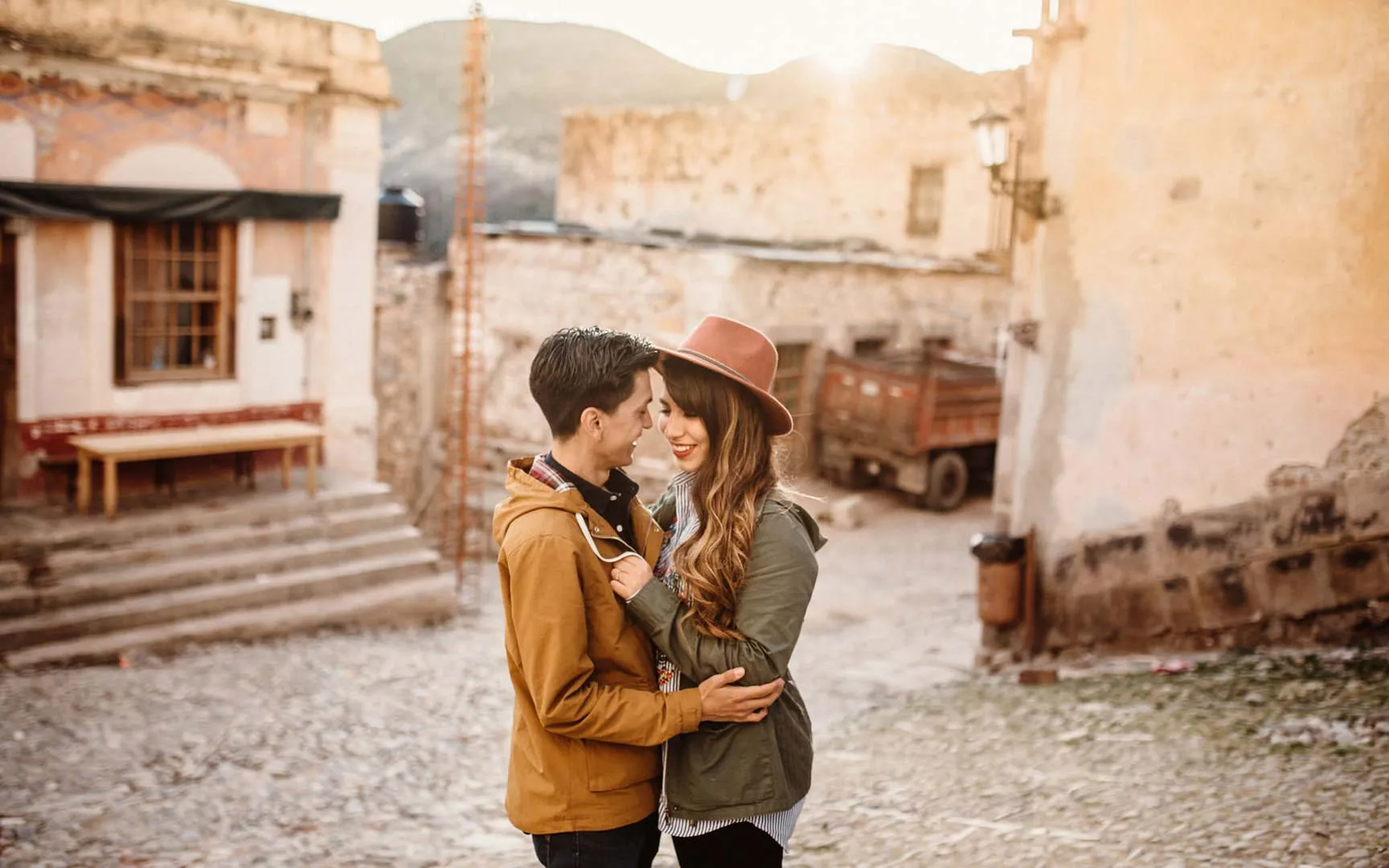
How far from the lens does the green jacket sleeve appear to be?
8.68ft

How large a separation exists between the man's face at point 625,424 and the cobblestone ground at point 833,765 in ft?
8.39

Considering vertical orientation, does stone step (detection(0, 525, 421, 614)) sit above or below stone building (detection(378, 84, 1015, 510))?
below

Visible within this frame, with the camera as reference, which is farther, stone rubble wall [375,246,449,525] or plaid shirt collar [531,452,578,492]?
stone rubble wall [375,246,449,525]

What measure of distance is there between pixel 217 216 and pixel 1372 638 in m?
9.48

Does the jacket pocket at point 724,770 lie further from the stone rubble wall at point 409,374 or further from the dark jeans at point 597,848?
the stone rubble wall at point 409,374

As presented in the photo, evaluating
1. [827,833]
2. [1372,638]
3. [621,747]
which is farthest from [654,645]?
[1372,638]

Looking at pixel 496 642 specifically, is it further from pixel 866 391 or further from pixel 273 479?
pixel 866 391

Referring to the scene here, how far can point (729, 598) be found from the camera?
2.72 metres

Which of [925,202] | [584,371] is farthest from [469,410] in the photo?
[584,371]

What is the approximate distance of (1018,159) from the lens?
8.10 m

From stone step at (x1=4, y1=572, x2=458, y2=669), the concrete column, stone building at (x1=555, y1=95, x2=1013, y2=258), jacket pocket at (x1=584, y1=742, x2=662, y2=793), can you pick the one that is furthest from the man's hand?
stone building at (x1=555, y1=95, x2=1013, y2=258)

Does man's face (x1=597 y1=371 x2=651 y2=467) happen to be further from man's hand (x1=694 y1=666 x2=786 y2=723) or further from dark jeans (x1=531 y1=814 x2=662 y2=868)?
dark jeans (x1=531 y1=814 x2=662 y2=868)

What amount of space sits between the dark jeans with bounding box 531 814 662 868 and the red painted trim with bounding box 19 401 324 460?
Answer: 8.72m

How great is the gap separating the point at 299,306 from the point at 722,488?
9.61 meters
